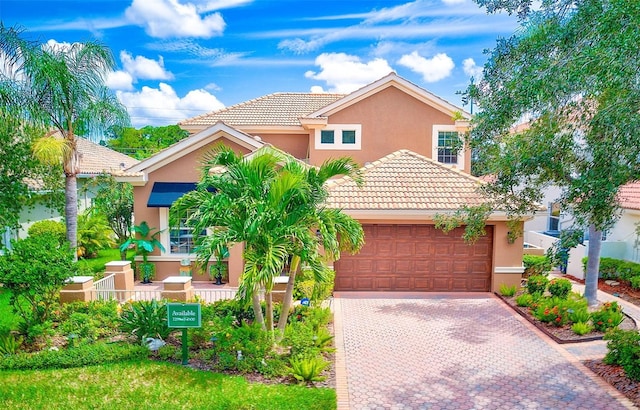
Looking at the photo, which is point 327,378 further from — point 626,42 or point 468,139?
point 626,42

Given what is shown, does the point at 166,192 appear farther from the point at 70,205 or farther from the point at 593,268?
the point at 593,268

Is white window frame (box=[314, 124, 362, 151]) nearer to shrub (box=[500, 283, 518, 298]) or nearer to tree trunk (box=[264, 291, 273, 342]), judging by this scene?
shrub (box=[500, 283, 518, 298])

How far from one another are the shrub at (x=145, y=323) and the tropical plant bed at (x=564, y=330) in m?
10.1

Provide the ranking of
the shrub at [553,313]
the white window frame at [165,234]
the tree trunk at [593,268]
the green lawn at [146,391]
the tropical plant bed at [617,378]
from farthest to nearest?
1. the white window frame at [165,234]
2. the tree trunk at [593,268]
3. the shrub at [553,313]
4. the tropical plant bed at [617,378]
5. the green lawn at [146,391]

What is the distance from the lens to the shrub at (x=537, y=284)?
45.1 feet

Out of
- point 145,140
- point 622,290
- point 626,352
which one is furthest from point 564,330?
point 145,140

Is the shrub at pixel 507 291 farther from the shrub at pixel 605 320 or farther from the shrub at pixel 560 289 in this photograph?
the shrub at pixel 605 320

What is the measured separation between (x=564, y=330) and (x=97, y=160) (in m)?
28.1

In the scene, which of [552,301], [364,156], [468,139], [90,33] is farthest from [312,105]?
[552,301]

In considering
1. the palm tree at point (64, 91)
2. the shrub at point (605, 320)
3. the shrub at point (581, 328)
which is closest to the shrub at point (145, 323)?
the palm tree at point (64, 91)

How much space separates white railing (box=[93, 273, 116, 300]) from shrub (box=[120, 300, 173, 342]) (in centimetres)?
281

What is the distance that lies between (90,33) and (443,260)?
15.4 m

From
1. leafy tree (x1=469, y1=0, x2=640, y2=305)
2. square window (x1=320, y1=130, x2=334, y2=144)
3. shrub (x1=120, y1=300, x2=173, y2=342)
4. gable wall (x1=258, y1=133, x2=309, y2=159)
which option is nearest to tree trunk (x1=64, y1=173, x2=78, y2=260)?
shrub (x1=120, y1=300, x2=173, y2=342)

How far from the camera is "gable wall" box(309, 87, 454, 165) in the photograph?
66.6 feet
